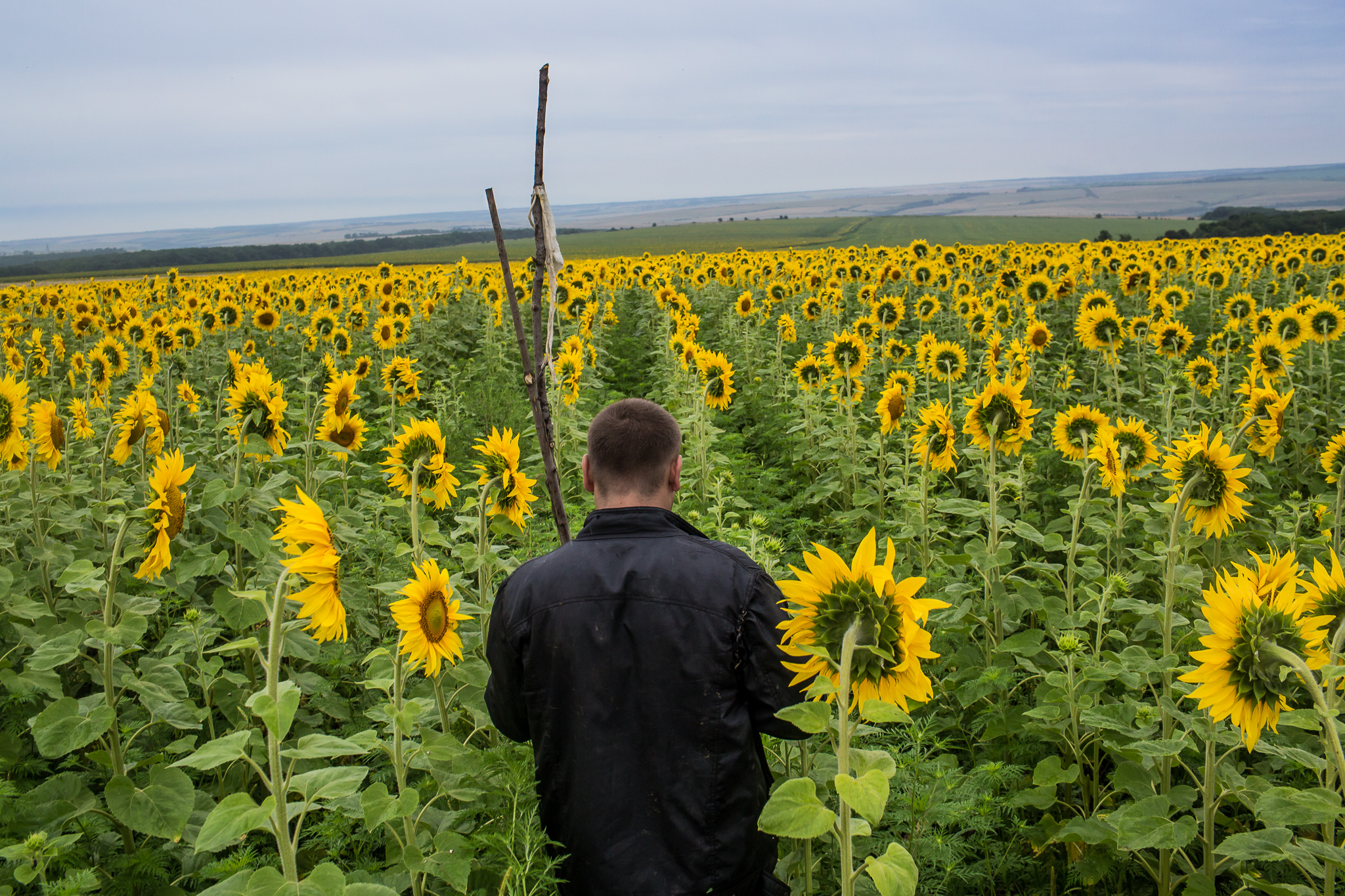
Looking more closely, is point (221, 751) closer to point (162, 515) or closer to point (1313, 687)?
point (162, 515)

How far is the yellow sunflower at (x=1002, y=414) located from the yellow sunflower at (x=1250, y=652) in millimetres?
2247

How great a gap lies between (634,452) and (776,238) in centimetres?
7288

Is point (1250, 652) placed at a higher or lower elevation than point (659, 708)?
higher

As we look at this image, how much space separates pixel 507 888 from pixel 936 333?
13.1m

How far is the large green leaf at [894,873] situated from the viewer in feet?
5.13

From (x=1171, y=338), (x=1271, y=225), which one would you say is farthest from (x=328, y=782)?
(x=1271, y=225)

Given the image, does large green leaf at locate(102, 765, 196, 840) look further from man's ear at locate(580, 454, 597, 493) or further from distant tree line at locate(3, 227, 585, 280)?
distant tree line at locate(3, 227, 585, 280)

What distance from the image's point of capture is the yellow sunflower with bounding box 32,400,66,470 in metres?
4.29

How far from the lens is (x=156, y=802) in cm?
259

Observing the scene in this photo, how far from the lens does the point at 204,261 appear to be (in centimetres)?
6681

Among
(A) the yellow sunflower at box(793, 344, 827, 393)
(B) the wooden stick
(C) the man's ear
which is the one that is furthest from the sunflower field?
(C) the man's ear

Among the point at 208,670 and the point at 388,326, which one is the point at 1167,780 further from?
the point at 388,326

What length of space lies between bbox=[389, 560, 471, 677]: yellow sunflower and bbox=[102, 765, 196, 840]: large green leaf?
3.02 ft

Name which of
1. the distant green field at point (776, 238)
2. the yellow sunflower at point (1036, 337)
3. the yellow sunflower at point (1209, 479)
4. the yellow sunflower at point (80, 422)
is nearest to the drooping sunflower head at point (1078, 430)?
the yellow sunflower at point (1209, 479)
